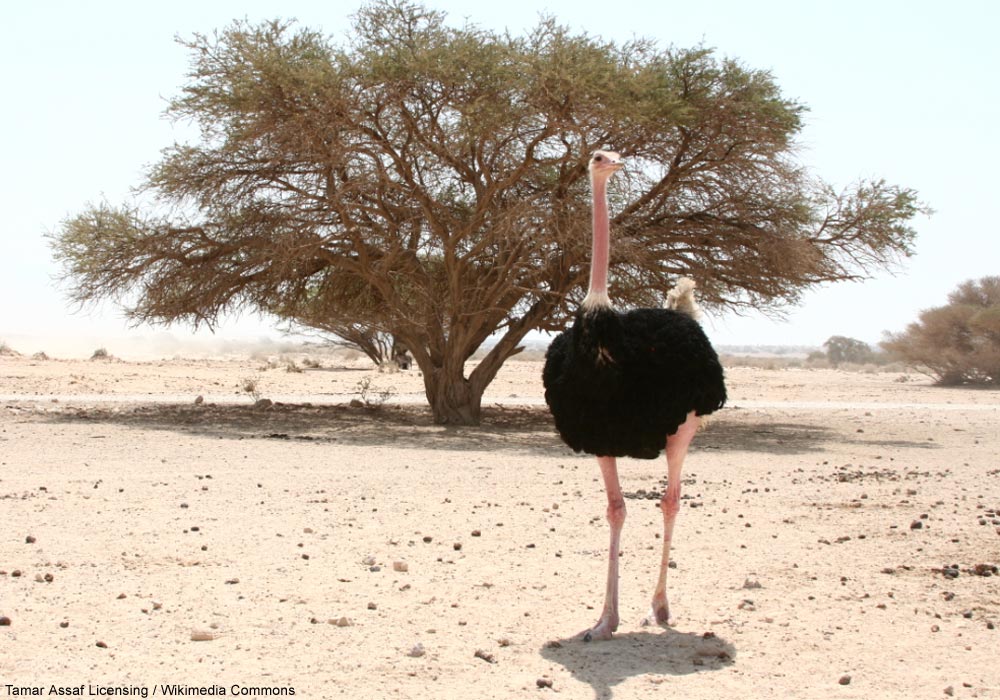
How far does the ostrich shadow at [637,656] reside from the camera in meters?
4.99

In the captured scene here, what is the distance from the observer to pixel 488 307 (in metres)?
17.2

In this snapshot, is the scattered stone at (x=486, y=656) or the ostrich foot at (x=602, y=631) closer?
the scattered stone at (x=486, y=656)

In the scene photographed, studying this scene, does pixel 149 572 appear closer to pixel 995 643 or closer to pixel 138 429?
pixel 995 643

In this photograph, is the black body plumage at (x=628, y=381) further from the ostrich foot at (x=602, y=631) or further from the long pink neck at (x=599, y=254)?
the ostrich foot at (x=602, y=631)

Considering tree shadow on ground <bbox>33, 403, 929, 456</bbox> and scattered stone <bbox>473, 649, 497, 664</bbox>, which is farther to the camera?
tree shadow on ground <bbox>33, 403, 929, 456</bbox>

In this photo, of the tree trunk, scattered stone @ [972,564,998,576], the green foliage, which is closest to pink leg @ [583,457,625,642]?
scattered stone @ [972,564,998,576]

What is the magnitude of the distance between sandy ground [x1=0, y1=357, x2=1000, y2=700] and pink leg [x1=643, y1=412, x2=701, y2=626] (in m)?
0.15

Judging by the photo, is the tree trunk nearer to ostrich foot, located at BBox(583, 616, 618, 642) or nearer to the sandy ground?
the sandy ground

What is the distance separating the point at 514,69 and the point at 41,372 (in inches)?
750

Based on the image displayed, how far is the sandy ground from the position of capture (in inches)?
194

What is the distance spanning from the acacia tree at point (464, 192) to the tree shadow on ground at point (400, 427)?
1.26 m

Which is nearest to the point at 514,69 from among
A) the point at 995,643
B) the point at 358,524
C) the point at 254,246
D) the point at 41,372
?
the point at 254,246

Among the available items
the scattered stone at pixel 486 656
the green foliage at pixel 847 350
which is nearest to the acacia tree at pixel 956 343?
the green foliage at pixel 847 350

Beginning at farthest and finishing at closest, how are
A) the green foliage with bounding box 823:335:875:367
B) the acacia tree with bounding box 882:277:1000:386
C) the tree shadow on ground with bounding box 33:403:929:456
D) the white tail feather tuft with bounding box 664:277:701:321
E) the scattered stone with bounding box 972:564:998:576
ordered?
the green foliage with bounding box 823:335:875:367 → the acacia tree with bounding box 882:277:1000:386 → the tree shadow on ground with bounding box 33:403:929:456 → the scattered stone with bounding box 972:564:998:576 → the white tail feather tuft with bounding box 664:277:701:321
